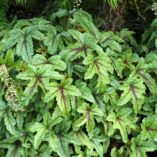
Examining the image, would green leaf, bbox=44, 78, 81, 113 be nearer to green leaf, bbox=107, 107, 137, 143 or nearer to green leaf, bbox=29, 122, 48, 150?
green leaf, bbox=29, 122, 48, 150

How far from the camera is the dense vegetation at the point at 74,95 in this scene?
9.33 feet

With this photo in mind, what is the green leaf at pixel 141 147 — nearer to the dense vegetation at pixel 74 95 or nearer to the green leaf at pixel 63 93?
the dense vegetation at pixel 74 95

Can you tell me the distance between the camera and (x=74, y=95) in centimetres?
281

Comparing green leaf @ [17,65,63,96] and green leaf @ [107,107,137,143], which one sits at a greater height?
green leaf @ [17,65,63,96]

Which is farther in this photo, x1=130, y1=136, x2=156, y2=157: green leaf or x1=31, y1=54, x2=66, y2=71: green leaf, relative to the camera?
x1=130, y1=136, x2=156, y2=157: green leaf

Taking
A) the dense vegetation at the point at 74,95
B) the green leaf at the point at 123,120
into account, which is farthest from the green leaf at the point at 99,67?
the green leaf at the point at 123,120

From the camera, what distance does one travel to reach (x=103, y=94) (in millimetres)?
3020

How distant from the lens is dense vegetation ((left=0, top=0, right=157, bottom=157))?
112 inches

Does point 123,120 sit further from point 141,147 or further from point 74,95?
point 74,95

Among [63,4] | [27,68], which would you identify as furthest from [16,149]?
[63,4]

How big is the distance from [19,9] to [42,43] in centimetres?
140

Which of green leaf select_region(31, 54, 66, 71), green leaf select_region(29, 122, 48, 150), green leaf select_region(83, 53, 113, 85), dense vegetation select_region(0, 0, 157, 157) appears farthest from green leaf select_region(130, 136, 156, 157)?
green leaf select_region(31, 54, 66, 71)

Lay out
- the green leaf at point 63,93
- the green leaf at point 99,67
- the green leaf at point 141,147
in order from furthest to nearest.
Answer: the green leaf at point 141,147 < the green leaf at point 99,67 < the green leaf at point 63,93

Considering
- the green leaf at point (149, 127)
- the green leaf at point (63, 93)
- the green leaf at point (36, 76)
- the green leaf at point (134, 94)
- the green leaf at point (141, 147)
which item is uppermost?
the green leaf at point (36, 76)
